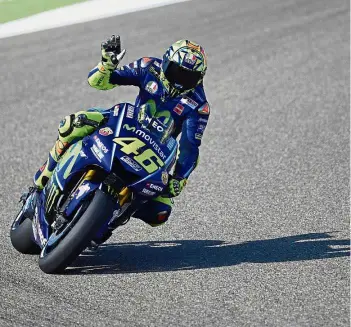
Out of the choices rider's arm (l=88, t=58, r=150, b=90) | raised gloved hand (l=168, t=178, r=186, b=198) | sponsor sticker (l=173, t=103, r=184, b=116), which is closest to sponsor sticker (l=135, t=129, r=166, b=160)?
raised gloved hand (l=168, t=178, r=186, b=198)

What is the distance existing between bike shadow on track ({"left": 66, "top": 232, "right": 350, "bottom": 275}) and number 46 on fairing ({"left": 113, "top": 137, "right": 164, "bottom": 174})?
92cm

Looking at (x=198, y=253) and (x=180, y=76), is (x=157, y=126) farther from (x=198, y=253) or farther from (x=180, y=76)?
(x=198, y=253)

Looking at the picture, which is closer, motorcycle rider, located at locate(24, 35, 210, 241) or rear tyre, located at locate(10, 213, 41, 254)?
motorcycle rider, located at locate(24, 35, 210, 241)

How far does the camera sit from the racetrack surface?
6.58m

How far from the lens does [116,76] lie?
24.7 ft

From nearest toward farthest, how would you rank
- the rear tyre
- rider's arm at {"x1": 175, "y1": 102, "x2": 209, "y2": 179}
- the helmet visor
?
the helmet visor < the rear tyre < rider's arm at {"x1": 175, "y1": 102, "x2": 209, "y2": 179}

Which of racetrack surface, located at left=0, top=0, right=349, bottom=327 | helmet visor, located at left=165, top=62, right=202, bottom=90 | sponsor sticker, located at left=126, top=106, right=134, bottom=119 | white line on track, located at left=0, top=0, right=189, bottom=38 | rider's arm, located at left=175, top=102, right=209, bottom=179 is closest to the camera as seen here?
racetrack surface, located at left=0, top=0, right=349, bottom=327

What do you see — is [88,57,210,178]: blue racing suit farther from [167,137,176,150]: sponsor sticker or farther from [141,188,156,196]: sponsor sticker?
[141,188,156,196]: sponsor sticker

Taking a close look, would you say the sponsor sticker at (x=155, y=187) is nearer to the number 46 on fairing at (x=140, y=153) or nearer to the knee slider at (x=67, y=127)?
the number 46 on fairing at (x=140, y=153)

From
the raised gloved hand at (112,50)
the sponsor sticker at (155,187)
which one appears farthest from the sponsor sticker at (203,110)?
the sponsor sticker at (155,187)

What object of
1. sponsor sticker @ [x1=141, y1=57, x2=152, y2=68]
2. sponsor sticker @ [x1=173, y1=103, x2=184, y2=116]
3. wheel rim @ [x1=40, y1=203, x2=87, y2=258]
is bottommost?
wheel rim @ [x1=40, y1=203, x2=87, y2=258]

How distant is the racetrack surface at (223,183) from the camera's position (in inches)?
259

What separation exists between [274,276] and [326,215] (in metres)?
2.03

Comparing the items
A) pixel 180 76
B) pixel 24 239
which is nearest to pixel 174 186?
pixel 180 76
